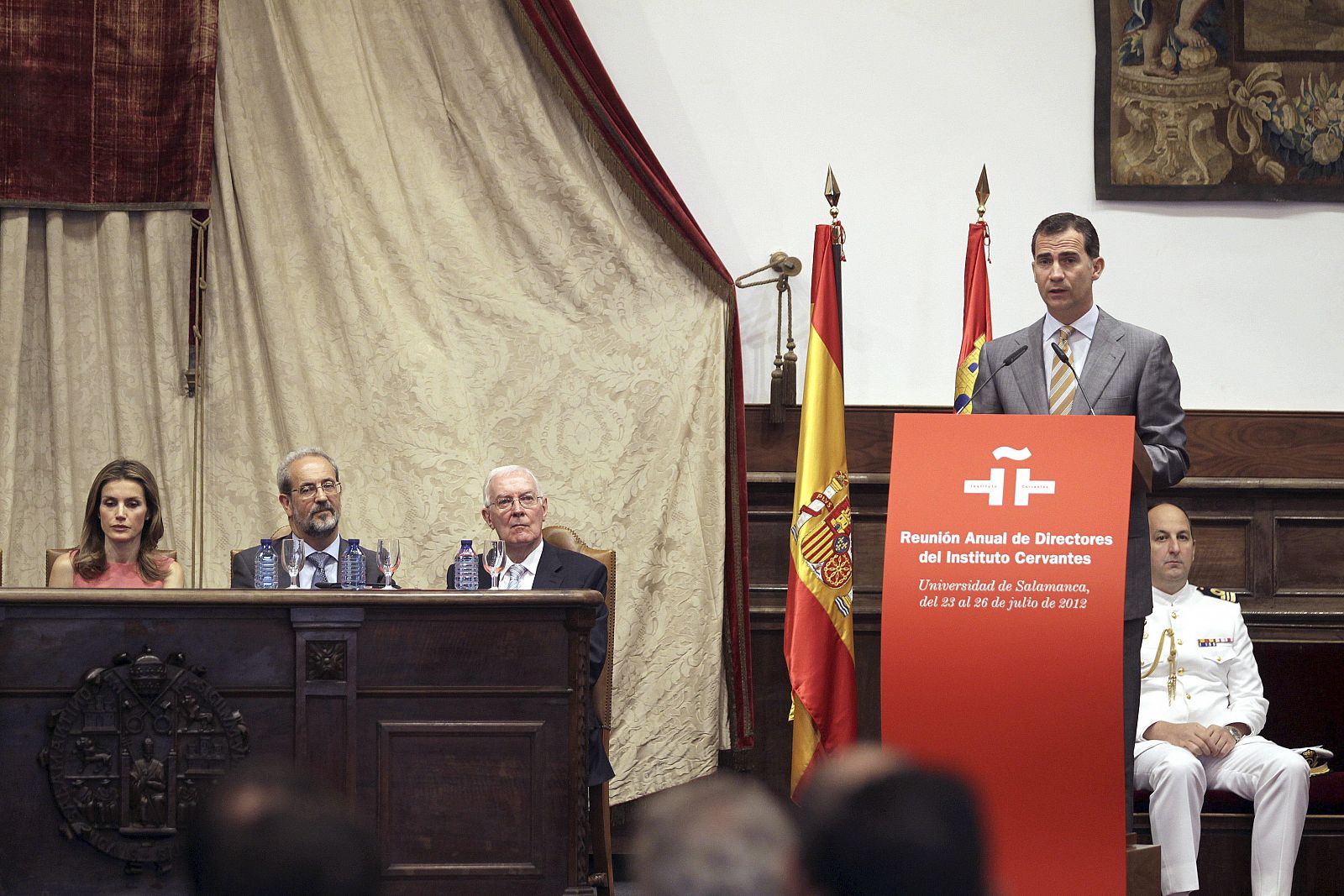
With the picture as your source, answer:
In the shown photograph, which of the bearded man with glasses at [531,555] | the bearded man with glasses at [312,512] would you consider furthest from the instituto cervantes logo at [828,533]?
the bearded man with glasses at [312,512]

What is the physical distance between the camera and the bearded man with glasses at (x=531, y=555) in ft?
14.4

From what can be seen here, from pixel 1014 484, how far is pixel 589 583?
5.76 ft

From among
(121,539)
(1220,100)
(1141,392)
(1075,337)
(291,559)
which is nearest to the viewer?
(1141,392)

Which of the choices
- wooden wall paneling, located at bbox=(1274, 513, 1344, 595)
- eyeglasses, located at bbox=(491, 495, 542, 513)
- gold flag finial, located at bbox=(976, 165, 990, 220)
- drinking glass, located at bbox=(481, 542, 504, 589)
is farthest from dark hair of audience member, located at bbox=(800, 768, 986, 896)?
wooden wall paneling, located at bbox=(1274, 513, 1344, 595)

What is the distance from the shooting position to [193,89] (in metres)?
5.30

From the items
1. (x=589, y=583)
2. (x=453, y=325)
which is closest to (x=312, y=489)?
(x=589, y=583)

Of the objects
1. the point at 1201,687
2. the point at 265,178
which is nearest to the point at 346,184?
the point at 265,178

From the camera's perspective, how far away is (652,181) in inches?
211

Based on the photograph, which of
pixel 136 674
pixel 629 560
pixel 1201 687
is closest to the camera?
pixel 136 674

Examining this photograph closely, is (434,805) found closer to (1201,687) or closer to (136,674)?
(136,674)

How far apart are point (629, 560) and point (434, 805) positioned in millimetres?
1711

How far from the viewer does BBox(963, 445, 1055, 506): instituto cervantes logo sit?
293 centimetres

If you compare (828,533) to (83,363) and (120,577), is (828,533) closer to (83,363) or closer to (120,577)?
(120,577)

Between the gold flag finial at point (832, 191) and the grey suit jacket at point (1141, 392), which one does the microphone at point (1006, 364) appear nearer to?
the grey suit jacket at point (1141, 392)
